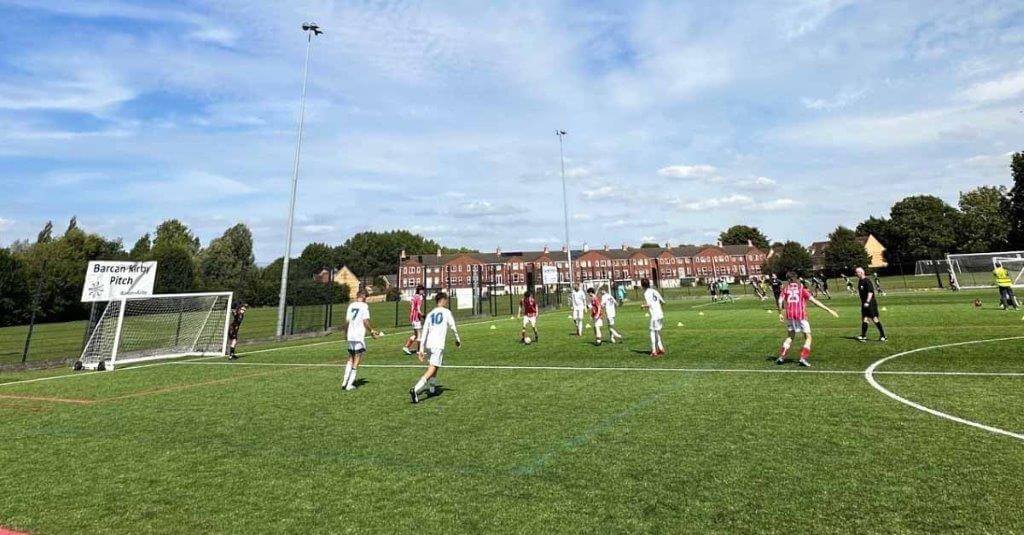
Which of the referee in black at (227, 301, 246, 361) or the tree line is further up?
the tree line

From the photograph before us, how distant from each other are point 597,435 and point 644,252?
125 metres

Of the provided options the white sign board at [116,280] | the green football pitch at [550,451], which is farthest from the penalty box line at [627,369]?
the white sign board at [116,280]

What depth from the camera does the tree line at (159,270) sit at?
2900cm

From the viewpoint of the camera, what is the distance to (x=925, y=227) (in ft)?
307

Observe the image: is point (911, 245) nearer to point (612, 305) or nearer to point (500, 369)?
point (612, 305)

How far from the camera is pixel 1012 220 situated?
6150 centimetres

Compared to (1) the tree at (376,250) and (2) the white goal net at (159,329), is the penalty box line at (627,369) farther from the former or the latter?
(1) the tree at (376,250)

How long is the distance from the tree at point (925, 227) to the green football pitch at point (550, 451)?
339 feet

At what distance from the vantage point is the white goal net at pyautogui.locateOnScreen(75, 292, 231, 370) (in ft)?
58.8

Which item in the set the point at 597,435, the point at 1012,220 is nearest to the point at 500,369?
the point at 597,435

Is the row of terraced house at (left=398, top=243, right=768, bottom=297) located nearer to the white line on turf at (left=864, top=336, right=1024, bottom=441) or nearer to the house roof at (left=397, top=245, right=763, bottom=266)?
the house roof at (left=397, top=245, right=763, bottom=266)

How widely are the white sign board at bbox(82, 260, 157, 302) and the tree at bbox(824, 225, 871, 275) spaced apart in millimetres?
97540

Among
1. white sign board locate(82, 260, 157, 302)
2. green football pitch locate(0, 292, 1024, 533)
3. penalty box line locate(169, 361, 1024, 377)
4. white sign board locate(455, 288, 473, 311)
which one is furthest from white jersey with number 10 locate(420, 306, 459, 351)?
white sign board locate(455, 288, 473, 311)

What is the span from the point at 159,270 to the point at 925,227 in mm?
119327
